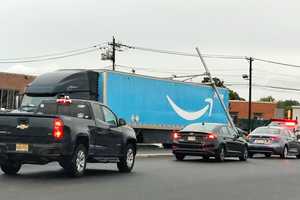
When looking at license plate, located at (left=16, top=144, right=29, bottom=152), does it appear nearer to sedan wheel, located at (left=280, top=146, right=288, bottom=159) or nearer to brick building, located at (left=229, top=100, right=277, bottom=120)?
sedan wheel, located at (left=280, top=146, right=288, bottom=159)

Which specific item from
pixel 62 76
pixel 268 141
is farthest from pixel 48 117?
pixel 268 141

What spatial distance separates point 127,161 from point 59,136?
369cm

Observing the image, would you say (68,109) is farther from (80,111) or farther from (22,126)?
(22,126)

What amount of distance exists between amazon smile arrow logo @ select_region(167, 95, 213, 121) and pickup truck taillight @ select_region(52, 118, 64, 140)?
2004 centimetres

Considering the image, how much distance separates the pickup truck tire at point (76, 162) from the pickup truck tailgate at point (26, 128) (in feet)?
2.30

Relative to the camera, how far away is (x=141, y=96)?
3195cm

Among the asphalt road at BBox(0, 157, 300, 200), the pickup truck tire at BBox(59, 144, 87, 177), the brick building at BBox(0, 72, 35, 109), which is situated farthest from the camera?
the brick building at BBox(0, 72, 35, 109)

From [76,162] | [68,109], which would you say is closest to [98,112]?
[68,109]

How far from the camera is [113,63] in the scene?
64.4m

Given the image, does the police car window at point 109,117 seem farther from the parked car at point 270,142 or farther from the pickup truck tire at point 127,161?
the parked car at point 270,142

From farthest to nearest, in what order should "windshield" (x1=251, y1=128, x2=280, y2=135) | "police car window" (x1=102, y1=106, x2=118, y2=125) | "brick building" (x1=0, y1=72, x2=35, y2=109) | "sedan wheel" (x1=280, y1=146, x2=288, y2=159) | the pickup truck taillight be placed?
"brick building" (x1=0, y1=72, x2=35, y2=109), "windshield" (x1=251, y1=128, x2=280, y2=135), "sedan wheel" (x1=280, y1=146, x2=288, y2=159), "police car window" (x1=102, y1=106, x2=118, y2=125), the pickup truck taillight

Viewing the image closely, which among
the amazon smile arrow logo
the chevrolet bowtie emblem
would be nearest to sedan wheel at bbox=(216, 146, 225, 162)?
the chevrolet bowtie emblem

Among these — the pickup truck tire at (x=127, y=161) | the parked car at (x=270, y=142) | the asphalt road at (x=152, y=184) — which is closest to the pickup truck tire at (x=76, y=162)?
the asphalt road at (x=152, y=184)

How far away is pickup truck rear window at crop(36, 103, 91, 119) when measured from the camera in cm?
1589
